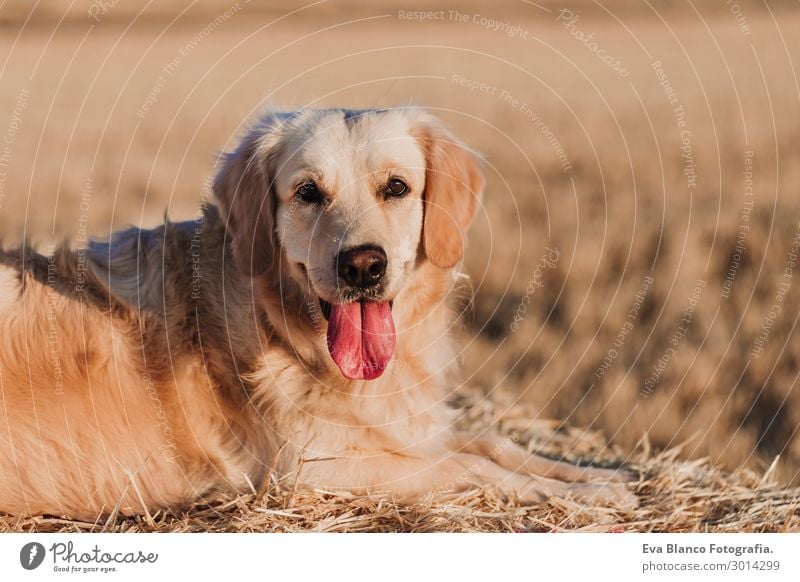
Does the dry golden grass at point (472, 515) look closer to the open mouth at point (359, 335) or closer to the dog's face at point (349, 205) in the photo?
the open mouth at point (359, 335)

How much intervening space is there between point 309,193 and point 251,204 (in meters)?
0.30

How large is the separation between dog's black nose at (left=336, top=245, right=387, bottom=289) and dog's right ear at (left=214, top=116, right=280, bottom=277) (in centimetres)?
48

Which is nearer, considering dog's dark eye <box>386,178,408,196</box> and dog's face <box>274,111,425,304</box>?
dog's face <box>274,111,425,304</box>

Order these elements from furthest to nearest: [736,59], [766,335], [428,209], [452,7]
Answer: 1. [452,7]
2. [736,59]
3. [766,335]
4. [428,209]

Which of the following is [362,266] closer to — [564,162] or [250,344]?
[250,344]

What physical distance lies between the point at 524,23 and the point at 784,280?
8.23 metres

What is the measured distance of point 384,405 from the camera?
15.2 feet

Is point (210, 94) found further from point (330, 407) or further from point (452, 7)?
point (330, 407)

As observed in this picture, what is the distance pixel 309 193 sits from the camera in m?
4.41

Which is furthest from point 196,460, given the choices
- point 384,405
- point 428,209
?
point 428,209
